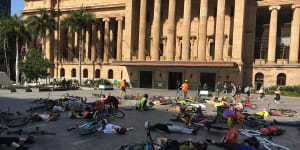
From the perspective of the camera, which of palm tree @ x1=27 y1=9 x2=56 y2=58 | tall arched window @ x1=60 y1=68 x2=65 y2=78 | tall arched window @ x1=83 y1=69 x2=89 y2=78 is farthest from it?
tall arched window @ x1=60 y1=68 x2=65 y2=78

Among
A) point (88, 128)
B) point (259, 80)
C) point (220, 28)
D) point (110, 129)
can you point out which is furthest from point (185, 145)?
point (259, 80)

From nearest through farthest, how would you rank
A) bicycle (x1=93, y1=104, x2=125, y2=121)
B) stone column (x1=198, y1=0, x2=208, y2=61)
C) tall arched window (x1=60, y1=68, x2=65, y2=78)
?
bicycle (x1=93, y1=104, x2=125, y2=121)
stone column (x1=198, y1=0, x2=208, y2=61)
tall arched window (x1=60, y1=68, x2=65, y2=78)

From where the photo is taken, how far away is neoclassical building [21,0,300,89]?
2833 cm

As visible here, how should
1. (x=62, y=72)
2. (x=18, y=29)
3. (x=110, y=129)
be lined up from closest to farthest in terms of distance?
(x=110, y=129) → (x=18, y=29) → (x=62, y=72)

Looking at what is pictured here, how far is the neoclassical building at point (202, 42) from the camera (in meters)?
28.3

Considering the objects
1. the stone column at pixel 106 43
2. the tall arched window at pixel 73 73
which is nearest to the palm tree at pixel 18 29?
the tall arched window at pixel 73 73

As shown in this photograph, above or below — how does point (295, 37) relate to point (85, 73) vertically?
above

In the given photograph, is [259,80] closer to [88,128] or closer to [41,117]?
[88,128]

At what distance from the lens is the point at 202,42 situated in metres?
29.0

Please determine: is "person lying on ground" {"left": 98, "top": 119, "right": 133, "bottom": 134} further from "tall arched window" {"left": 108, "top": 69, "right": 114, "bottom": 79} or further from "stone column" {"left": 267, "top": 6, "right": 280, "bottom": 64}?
"tall arched window" {"left": 108, "top": 69, "right": 114, "bottom": 79}

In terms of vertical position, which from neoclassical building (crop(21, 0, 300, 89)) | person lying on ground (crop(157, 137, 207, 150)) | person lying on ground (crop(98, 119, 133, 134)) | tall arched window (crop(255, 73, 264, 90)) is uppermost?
neoclassical building (crop(21, 0, 300, 89))

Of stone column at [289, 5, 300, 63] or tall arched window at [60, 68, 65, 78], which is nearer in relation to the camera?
stone column at [289, 5, 300, 63]

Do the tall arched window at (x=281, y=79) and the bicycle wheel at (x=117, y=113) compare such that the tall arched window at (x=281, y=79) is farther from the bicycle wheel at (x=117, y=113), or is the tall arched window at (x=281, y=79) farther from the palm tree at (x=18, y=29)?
the palm tree at (x=18, y=29)

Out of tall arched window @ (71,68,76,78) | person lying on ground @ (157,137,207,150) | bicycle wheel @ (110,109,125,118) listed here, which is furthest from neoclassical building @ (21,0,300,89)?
person lying on ground @ (157,137,207,150)
